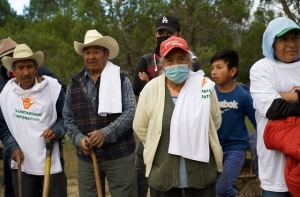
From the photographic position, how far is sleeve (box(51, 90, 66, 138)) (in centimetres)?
426

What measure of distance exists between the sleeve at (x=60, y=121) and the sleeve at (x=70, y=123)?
260 millimetres

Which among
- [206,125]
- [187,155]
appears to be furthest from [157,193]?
[206,125]

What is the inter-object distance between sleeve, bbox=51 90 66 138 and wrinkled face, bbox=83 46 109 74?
22.8 inches

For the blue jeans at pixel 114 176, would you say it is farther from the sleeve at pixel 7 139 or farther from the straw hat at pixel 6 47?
the straw hat at pixel 6 47

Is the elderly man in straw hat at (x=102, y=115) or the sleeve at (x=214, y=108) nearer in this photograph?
the sleeve at (x=214, y=108)

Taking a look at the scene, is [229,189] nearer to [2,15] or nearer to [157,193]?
[157,193]

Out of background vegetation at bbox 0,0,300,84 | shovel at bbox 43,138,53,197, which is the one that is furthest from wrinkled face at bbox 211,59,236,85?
background vegetation at bbox 0,0,300,84

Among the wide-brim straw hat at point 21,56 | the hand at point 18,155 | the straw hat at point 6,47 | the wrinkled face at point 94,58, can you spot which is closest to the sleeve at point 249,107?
the wrinkled face at point 94,58

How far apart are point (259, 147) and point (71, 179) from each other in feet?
14.2

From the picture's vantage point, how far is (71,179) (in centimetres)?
704

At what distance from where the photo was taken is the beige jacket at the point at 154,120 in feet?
10.8

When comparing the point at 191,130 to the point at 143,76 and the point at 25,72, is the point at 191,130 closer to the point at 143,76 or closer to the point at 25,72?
the point at 143,76

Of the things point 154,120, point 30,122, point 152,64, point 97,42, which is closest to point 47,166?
Result: point 30,122

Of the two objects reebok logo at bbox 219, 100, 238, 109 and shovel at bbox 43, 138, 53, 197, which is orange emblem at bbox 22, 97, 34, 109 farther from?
reebok logo at bbox 219, 100, 238, 109
